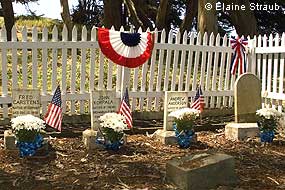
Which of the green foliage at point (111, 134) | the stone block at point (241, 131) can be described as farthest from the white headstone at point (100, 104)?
the stone block at point (241, 131)

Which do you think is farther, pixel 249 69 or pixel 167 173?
pixel 249 69

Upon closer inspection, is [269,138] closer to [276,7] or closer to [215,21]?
[215,21]

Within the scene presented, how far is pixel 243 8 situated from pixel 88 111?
320 inches

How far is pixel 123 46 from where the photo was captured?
7.32 metres

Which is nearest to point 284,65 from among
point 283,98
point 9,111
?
point 283,98

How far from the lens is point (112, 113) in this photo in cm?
577

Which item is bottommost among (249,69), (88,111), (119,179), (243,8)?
(119,179)

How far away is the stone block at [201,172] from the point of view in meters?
4.30

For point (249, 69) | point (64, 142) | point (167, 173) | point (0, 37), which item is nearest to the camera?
point (167, 173)

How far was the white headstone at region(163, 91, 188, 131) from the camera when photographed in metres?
6.41

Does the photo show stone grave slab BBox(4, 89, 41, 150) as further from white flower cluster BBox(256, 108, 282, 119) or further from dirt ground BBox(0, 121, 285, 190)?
white flower cluster BBox(256, 108, 282, 119)

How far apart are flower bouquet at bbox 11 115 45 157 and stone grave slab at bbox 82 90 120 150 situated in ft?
2.51

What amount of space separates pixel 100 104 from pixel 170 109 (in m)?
1.08

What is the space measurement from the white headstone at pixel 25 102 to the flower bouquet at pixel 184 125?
1.89 m
